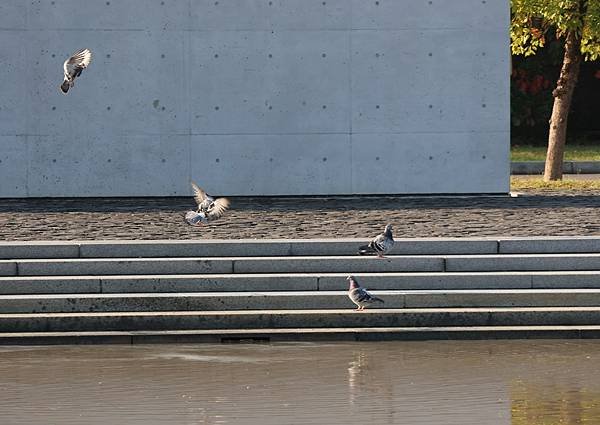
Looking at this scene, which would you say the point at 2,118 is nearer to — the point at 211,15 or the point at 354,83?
the point at 211,15

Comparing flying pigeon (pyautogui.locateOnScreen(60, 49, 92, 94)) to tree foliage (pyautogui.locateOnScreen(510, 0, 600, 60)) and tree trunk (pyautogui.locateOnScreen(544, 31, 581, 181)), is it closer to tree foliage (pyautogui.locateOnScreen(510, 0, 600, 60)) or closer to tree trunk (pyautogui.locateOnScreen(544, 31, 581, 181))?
tree foliage (pyautogui.locateOnScreen(510, 0, 600, 60))

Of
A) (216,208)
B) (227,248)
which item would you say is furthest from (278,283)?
(216,208)

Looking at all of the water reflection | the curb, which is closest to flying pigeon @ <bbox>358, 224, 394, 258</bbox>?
the water reflection

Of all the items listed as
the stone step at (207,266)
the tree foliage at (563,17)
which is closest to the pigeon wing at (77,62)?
the stone step at (207,266)

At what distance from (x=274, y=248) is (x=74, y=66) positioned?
5.10m

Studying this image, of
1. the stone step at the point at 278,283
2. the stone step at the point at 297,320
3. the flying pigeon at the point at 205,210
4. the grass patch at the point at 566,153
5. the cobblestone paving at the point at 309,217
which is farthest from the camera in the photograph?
the grass patch at the point at 566,153

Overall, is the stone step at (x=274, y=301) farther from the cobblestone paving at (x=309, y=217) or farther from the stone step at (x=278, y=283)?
the cobblestone paving at (x=309, y=217)

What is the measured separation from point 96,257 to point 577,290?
4.55 metres

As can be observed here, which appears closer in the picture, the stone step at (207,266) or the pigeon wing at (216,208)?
the stone step at (207,266)

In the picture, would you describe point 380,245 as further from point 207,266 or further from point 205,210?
point 205,210

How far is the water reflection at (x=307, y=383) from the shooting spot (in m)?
9.30

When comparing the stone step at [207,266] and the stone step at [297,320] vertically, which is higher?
the stone step at [207,266]

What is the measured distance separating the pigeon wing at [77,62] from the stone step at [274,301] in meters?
5.58

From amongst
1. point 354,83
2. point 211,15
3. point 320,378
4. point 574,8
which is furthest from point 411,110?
point 320,378
